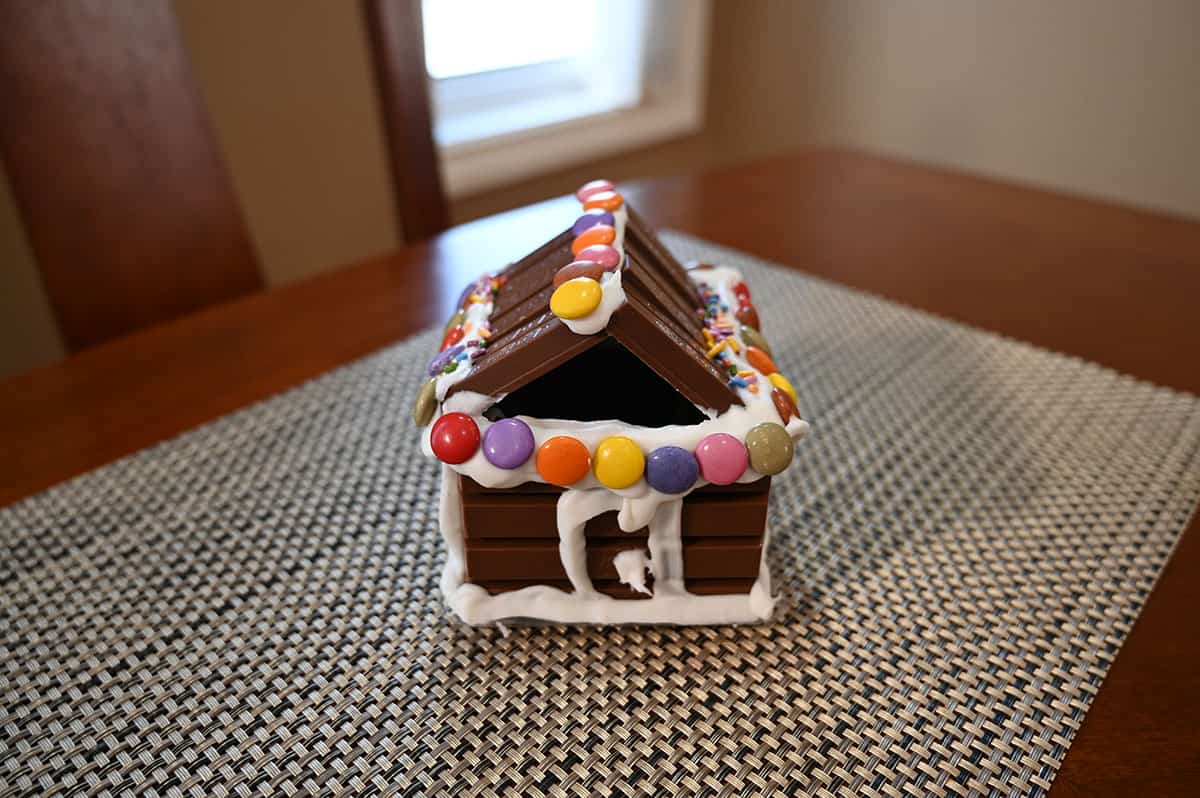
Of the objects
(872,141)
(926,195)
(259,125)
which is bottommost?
(872,141)

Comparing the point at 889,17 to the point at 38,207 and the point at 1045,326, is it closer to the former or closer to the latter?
the point at 1045,326

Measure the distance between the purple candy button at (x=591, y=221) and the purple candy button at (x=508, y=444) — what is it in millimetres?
155

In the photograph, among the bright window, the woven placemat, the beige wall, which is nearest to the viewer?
the woven placemat

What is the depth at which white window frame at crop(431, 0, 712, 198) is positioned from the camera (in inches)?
67.3

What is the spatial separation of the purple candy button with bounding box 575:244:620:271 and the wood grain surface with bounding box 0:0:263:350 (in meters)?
0.63

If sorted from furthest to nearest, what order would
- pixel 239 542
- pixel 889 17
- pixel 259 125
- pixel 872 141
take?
pixel 872 141 → pixel 889 17 → pixel 259 125 → pixel 239 542

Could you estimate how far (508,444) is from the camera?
0.46m

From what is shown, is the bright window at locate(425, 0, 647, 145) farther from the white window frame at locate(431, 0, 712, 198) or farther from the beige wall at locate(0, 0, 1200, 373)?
the beige wall at locate(0, 0, 1200, 373)

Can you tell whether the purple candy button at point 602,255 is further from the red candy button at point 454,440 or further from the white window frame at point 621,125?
the white window frame at point 621,125

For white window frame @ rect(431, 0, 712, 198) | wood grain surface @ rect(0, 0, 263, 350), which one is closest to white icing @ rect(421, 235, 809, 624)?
wood grain surface @ rect(0, 0, 263, 350)

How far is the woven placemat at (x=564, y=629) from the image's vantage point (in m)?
0.44

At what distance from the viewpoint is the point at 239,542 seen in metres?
0.59

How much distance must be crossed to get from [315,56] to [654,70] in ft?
3.08

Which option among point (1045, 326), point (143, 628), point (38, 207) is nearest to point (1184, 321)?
point (1045, 326)
